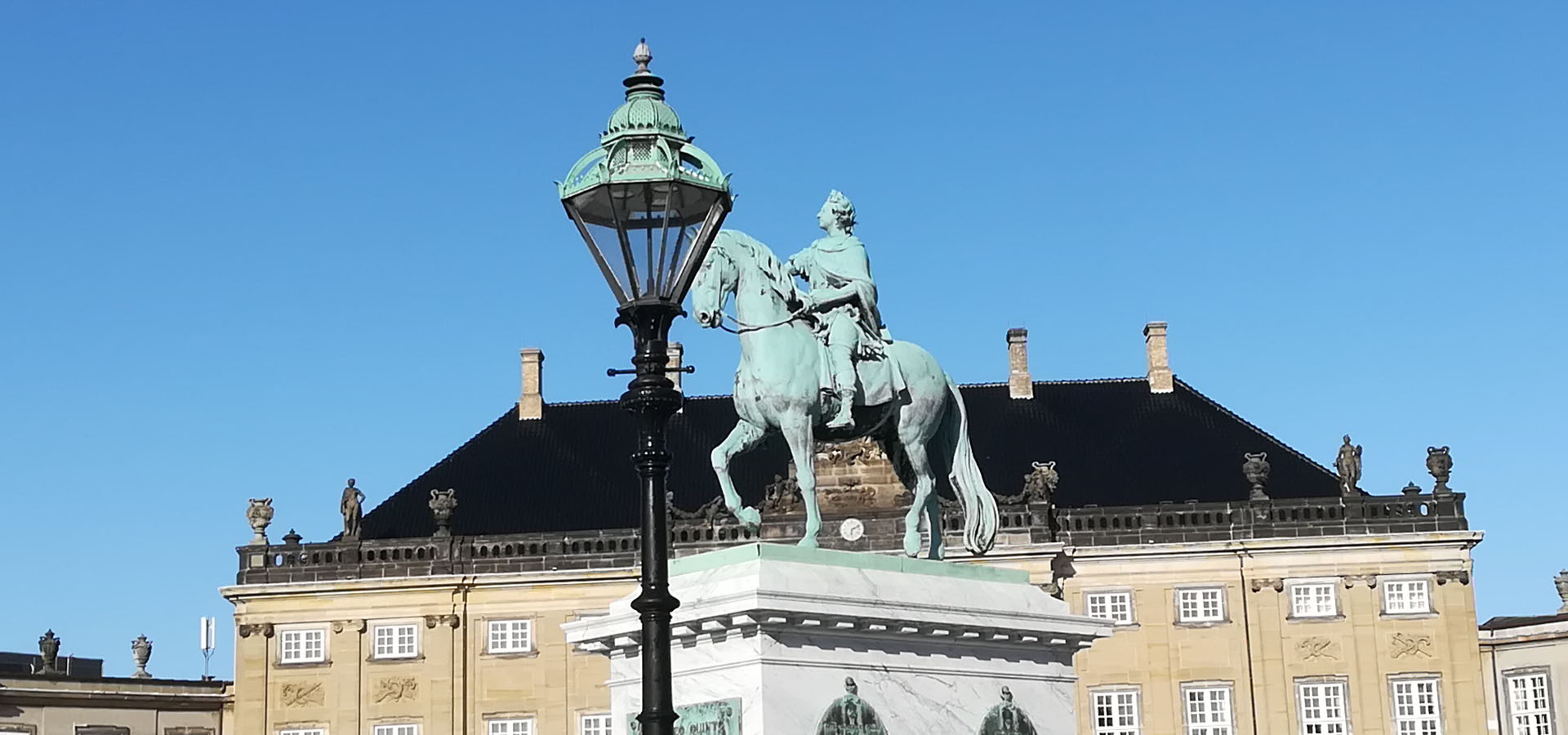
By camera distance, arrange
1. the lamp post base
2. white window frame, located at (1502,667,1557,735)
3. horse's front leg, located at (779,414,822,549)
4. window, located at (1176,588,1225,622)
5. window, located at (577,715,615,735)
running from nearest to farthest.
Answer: the lamp post base < horse's front leg, located at (779,414,822,549) < window, located at (1176,588,1225,622) < window, located at (577,715,615,735) < white window frame, located at (1502,667,1557,735)

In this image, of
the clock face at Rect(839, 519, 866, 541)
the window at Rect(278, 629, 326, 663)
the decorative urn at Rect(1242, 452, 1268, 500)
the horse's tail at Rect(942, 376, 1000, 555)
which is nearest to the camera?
the horse's tail at Rect(942, 376, 1000, 555)

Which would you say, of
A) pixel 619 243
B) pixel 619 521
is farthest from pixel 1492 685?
pixel 619 243

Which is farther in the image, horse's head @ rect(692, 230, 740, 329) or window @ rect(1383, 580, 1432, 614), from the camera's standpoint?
window @ rect(1383, 580, 1432, 614)

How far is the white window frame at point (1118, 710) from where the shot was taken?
4881 centimetres

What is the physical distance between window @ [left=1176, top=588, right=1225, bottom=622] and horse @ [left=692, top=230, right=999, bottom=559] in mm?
34980

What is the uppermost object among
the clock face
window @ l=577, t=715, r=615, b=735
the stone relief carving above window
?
the clock face

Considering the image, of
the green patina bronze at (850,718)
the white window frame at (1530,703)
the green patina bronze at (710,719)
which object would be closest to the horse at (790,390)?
the green patina bronze at (850,718)

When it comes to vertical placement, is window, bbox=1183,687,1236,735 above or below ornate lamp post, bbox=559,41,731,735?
above

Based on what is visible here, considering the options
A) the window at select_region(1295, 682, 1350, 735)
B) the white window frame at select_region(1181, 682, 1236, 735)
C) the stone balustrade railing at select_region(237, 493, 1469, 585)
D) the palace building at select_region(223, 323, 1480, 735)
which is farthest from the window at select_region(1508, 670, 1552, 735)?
the white window frame at select_region(1181, 682, 1236, 735)

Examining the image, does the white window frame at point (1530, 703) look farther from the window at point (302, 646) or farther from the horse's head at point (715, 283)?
the horse's head at point (715, 283)

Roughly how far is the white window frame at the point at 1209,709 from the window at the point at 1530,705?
728 cm

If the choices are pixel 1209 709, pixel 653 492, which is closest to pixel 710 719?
pixel 653 492

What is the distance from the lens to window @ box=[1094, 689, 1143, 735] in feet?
160

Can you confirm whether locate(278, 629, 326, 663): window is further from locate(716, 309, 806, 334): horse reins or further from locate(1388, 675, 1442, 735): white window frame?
locate(716, 309, 806, 334): horse reins
